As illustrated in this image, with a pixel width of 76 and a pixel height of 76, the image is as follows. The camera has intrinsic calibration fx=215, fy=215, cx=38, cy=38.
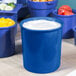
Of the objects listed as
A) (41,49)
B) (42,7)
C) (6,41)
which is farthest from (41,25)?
(42,7)

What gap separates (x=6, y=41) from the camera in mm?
1614

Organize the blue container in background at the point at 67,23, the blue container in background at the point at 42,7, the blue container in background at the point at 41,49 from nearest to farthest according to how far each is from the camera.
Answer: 1. the blue container in background at the point at 41,49
2. the blue container in background at the point at 67,23
3. the blue container in background at the point at 42,7

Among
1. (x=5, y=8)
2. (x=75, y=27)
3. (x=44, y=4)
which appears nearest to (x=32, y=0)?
(x=44, y=4)

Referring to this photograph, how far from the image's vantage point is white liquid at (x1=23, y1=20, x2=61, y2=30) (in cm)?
137

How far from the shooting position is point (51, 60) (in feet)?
4.66

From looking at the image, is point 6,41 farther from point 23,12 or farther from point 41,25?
point 23,12

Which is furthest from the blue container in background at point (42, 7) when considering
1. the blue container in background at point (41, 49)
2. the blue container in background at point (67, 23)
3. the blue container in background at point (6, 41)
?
the blue container in background at point (41, 49)

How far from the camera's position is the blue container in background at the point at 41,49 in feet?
4.40

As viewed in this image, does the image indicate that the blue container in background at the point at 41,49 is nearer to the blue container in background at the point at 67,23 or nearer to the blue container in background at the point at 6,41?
the blue container in background at the point at 6,41

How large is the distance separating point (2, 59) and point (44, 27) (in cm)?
48

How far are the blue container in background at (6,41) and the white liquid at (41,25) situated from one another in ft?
0.65

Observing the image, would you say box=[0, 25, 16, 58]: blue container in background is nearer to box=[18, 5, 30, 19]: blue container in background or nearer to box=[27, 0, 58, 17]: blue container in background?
box=[27, 0, 58, 17]: blue container in background

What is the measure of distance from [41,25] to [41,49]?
16 cm

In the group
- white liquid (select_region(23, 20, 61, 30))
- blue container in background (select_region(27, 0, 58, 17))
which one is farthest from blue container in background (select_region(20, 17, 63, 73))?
blue container in background (select_region(27, 0, 58, 17))
